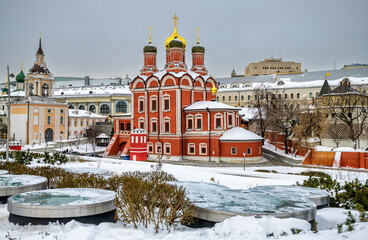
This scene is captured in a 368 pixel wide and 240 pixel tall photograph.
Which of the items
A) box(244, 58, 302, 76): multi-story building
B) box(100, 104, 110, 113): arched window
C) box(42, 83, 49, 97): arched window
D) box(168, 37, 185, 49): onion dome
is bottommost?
box(100, 104, 110, 113): arched window

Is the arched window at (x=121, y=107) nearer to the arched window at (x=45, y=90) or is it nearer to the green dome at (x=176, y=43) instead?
the arched window at (x=45, y=90)

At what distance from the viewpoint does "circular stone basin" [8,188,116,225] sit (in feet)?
28.9

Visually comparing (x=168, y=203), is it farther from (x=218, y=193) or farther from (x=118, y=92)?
(x=118, y=92)

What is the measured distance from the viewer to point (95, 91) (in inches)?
2766

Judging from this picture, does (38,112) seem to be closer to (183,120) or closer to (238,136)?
(183,120)

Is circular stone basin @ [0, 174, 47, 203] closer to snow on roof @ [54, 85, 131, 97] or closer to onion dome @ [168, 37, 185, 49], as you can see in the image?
onion dome @ [168, 37, 185, 49]

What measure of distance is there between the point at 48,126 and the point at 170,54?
21.8 m

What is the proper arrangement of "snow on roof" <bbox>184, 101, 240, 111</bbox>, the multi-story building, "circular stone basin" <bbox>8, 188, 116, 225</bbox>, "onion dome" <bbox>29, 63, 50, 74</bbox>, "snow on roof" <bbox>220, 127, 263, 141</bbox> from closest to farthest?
1. "circular stone basin" <bbox>8, 188, 116, 225</bbox>
2. "snow on roof" <bbox>220, 127, 263, 141</bbox>
3. "snow on roof" <bbox>184, 101, 240, 111</bbox>
4. "onion dome" <bbox>29, 63, 50, 74</bbox>
5. the multi-story building

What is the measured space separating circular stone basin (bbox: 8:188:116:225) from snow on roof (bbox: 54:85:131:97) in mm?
58335

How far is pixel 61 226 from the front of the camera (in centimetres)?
847

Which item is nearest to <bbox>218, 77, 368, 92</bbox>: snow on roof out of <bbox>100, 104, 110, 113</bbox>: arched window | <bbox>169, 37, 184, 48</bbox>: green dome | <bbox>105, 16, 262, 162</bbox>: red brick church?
<bbox>169, 37, 184, 48</bbox>: green dome

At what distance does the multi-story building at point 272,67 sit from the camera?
13112 centimetres

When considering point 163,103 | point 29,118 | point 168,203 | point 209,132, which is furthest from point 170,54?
point 168,203

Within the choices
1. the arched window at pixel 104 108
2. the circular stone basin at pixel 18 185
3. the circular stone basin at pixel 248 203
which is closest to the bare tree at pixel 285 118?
the circular stone basin at pixel 248 203
